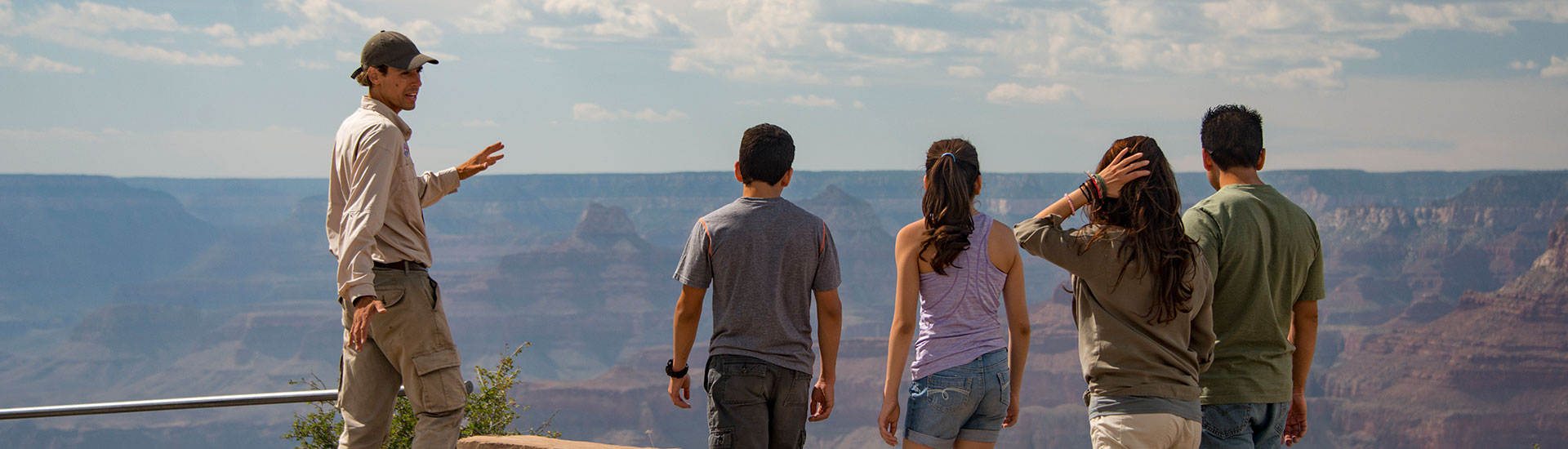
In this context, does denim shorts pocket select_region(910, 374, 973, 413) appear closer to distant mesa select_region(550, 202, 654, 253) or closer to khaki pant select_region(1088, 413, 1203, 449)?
khaki pant select_region(1088, 413, 1203, 449)

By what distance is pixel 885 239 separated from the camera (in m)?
161

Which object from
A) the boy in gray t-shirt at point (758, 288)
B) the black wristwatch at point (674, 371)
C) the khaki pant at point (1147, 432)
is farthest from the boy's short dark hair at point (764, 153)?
the khaki pant at point (1147, 432)

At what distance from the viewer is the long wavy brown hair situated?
297 cm

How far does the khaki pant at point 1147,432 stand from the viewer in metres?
3.01

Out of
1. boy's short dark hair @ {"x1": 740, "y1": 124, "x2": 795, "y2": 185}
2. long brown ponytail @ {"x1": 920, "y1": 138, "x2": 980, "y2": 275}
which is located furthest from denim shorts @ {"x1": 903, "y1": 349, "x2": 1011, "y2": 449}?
boy's short dark hair @ {"x1": 740, "y1": 124, "x2": 795, "y2": 185}

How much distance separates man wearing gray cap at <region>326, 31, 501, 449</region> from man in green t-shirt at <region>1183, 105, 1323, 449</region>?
233 cm

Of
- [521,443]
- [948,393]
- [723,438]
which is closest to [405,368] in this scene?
[723,438]

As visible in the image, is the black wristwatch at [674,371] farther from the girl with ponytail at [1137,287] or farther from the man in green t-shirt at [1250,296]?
the man in green t-shirt at [1250,296]

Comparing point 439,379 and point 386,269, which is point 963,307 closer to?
point 439,379

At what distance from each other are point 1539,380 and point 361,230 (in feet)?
413

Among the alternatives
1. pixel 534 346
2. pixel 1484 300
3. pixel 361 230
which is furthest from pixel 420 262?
pixel 534 346

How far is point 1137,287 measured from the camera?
300 centimetres

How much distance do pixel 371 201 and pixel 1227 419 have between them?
2630mm

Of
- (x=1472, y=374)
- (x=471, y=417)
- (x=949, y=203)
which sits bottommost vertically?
(x=1472, y=374)
